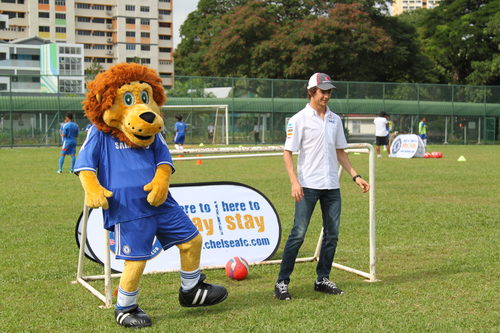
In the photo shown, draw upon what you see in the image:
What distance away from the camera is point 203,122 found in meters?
41.4

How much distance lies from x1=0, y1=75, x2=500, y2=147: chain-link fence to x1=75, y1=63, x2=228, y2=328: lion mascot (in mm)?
33236

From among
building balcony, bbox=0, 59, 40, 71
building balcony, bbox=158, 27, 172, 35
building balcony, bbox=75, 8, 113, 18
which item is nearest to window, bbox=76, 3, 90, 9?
building balcony, bbox=75, 8, 113, 18

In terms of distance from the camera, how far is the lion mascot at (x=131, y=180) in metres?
4.99

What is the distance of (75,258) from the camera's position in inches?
294

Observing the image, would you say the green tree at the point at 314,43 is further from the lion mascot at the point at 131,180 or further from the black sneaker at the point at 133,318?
the black sneaker at the point at 133,318

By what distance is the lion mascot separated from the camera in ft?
16.4

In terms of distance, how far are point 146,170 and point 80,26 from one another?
4394 inches

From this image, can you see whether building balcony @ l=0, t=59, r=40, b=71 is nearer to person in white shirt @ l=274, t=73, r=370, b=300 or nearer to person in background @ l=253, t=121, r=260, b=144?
person in background @ l=253, t=121, r=260, b=144

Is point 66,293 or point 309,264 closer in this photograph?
point 66,293

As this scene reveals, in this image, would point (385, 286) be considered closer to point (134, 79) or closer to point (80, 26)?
point (134, 79)

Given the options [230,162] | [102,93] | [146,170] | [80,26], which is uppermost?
[80,26]

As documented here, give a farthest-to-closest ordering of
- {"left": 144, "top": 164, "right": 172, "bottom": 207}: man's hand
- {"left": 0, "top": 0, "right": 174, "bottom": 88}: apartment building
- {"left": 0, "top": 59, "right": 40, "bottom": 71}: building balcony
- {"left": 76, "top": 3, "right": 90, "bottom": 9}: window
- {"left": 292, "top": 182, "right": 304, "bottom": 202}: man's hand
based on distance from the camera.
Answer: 1. {"left": 76, "top": 3, "right": 90, "bottom": 9}: window
2. {"left": 0, "top": 0, "right": 174, "bottom": 88}: apartment building
3. {"left": 0, "top": 59, "right": 40, "bottom": 71}: building balcony
4. {"left": 292, "top": 182, "right": 304, "bottom": 202}: man's hand
5. {"left": 144, "top": 164, "right": 172, "bottom": 207}: man's hand

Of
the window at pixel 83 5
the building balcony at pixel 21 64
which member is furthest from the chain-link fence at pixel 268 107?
the window at pixel 83 5

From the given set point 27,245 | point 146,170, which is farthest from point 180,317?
point 27,245
